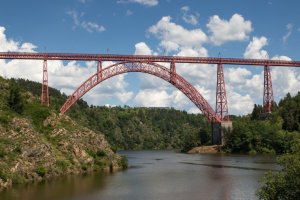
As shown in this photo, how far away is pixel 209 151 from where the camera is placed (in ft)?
318

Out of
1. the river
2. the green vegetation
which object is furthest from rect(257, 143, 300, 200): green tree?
the green vegetation

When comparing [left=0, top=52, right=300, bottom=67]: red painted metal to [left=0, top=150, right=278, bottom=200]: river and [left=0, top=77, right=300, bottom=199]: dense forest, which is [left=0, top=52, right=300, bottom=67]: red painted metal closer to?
[left=0, top=77, right=300, bottom=199]: dense forest

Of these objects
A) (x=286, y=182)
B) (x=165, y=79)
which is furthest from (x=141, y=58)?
(x=286, y=182)

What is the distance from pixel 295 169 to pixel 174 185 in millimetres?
18981

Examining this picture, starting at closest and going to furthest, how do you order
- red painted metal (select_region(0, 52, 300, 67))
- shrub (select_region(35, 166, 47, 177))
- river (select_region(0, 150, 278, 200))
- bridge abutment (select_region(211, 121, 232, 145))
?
river (select_region(0, 150, 278, 200)) < shrub (select_region(35, 166, 47, 177)) < red painted metal (select_region(0, 52, 300, 67)) < bridge abutment (select_region(211, 121, 232, 145))

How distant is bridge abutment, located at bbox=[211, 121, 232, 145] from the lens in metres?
93.8

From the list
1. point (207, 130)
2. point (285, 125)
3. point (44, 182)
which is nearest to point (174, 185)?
point (44, 182)

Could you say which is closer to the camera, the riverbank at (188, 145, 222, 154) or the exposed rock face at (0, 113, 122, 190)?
the exposed rock face at (0, 113, 122, 190)

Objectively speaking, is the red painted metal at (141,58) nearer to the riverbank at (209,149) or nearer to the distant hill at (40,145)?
the distant hill at (40,145)

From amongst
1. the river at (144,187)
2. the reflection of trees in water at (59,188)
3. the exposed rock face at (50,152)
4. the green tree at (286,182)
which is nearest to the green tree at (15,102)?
the exposed rock face at (50,152)

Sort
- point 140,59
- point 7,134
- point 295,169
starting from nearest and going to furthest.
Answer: point 295,169, point 7,134, point 140,59

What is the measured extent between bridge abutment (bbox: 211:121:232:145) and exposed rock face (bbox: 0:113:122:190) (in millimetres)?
40297

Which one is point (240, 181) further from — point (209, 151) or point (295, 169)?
point (209, 151)

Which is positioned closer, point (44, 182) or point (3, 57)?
point (44, 182)
